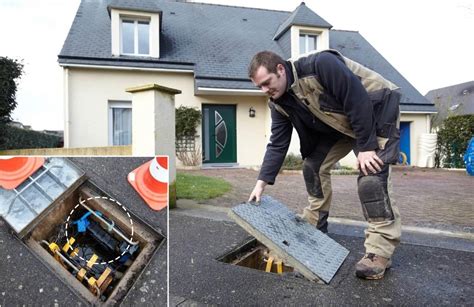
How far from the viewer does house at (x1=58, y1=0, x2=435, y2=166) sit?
10.6 m

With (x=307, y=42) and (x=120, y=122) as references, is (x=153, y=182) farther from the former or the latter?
(x=307, y=42)

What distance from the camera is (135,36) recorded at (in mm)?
11602

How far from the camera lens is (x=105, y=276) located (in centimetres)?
102

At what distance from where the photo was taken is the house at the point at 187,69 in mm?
10586

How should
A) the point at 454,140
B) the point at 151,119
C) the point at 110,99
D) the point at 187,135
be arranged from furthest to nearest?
the point at 454,140 < the point at 187,135 < the point at 110,99 < the point at 151,119

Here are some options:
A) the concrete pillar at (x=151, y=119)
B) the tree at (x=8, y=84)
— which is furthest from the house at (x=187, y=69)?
the concrete pillar at (x=151, y=119)

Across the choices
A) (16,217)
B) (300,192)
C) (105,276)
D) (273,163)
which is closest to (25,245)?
(16,217)

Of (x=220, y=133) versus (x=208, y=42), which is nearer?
(x=220, y=133)

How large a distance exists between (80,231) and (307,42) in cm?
1377

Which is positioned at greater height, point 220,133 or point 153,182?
point 220,133

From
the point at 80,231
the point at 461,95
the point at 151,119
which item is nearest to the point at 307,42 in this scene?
the point at 151,119

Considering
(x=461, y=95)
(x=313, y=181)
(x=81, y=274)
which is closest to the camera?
(x=81, y=274)

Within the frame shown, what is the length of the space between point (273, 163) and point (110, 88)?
9.69 metres

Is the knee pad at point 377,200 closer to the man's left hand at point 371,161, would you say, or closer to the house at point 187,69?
the man's left hand at point 371,161
